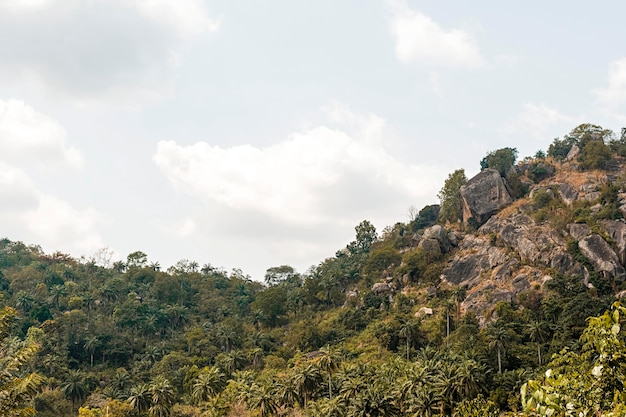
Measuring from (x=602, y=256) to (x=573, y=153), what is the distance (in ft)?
126

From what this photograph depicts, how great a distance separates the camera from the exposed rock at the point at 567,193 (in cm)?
9875

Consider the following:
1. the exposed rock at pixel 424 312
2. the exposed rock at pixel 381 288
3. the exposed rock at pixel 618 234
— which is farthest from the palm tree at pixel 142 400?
the exposed rock at pixel 618 234

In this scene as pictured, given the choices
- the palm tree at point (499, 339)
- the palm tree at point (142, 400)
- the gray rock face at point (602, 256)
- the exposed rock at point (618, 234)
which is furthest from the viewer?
the exposed rock at point (618, 234)

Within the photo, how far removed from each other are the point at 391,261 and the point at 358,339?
84.8 feet

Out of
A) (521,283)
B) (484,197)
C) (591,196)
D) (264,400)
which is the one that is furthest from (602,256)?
(264,400)

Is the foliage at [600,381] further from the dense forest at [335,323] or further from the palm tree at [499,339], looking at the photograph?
the palm tree at [499,339]

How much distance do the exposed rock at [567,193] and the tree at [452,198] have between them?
19809 mm

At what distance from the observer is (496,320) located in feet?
262

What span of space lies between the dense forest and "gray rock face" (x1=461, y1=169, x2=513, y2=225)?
1.83m

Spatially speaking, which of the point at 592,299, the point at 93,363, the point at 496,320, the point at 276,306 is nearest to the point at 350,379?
the point at 496,320

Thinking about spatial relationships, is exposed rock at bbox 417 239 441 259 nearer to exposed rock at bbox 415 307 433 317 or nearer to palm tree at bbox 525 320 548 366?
exposed rock at bbox 415 307 433 317

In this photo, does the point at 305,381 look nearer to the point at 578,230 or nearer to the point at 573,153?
the point at 578,230

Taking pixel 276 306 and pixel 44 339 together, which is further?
pixel 276 306

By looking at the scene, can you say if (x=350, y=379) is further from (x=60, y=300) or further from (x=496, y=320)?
(x=60, y=300)
